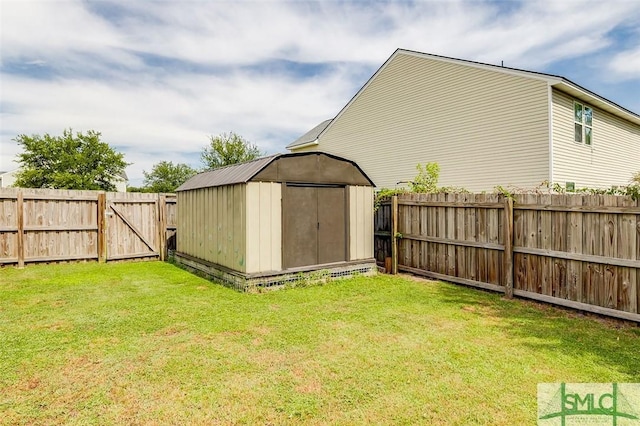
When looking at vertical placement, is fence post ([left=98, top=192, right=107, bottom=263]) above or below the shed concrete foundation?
above

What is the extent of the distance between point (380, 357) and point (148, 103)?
1482cm

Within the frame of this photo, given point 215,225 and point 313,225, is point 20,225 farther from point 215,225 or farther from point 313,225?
point 313,225

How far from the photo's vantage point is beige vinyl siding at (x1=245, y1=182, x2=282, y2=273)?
686cm

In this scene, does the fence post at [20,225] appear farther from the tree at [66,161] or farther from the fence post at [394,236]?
the tree at [66,161]

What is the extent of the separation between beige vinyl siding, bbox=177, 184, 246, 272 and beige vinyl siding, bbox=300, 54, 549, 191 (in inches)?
361

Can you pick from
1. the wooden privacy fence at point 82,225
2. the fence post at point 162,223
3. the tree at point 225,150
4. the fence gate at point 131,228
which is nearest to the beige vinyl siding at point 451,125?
the fence post at point 162,223

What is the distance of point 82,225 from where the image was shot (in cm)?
1020

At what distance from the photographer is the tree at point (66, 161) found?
1047 inches

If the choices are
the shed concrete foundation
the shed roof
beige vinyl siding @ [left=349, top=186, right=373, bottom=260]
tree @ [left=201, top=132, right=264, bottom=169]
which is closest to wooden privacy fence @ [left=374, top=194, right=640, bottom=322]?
beige vinyl siding @ [left=349, top=186, right=373, bottom=260]

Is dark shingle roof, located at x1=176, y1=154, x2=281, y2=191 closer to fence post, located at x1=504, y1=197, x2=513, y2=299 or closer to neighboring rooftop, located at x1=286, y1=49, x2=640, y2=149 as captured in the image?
fence post, located at x1=504, y1=197, x2=513, y2=299

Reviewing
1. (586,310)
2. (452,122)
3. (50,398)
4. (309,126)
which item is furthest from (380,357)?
(309,126)

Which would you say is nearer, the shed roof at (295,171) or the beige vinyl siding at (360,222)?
the shed roof at (295,171)

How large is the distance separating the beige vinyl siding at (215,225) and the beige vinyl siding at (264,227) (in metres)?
0.14

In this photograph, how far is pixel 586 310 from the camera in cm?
539
